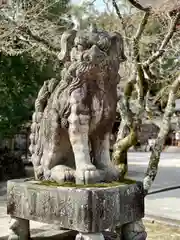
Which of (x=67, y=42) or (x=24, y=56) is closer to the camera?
(x=67, y=42)

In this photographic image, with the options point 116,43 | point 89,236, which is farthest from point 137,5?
point 89,236

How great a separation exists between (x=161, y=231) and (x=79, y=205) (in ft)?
12.3

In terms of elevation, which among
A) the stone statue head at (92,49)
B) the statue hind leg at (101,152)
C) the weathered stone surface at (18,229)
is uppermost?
the stone statue head at (92,49)

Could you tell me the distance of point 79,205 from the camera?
2.99m

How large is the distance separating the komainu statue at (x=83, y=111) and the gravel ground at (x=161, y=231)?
2.97m

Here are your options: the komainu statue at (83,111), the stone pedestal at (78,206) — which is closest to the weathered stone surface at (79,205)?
the stone pedestal at (78,206)

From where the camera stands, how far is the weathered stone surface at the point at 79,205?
2.97 m

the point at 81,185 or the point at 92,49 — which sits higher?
the point at 92,49

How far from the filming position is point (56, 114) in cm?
340

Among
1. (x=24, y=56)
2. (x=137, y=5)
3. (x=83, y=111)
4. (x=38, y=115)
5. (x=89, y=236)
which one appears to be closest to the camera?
(x=89, y=236)

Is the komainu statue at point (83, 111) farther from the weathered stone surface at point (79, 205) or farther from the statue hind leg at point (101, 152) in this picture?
the weathered stone surface at point (79, 205)

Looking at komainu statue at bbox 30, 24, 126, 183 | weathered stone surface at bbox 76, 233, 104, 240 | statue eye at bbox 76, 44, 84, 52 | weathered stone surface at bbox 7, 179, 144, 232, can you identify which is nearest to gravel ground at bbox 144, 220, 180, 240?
weathered stone surface at bbox 7, 179, 144, 232

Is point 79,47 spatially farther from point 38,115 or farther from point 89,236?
point 89,236

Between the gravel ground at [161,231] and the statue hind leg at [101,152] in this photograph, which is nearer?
the statue hind leg at [101,152]
